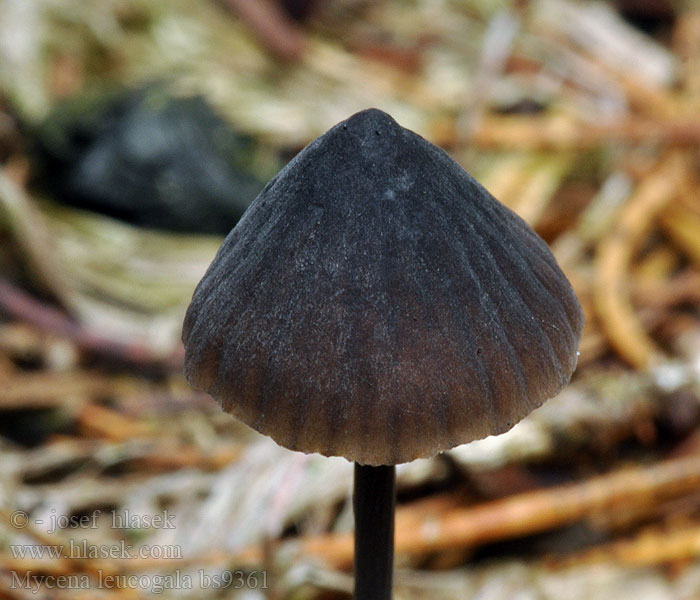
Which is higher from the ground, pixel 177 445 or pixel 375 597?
pixel 177 445

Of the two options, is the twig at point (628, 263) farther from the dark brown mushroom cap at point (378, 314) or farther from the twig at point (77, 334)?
the dark brown mushroom cap at point (378, 314)

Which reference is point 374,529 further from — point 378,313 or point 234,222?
point 234,222

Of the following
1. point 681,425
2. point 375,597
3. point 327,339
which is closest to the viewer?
point 327,339

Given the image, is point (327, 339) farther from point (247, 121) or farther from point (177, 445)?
point (247, 121)

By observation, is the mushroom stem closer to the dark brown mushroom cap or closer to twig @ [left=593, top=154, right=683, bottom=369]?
the dark brown mushroom cap

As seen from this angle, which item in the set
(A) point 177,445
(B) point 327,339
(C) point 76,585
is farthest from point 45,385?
(B) point 327,339

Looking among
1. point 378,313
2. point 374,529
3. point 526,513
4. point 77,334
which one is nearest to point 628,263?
point 526,513

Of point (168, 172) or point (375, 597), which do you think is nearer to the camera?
point (375, 597)

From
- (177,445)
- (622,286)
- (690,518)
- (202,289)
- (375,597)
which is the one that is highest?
(622,286)
